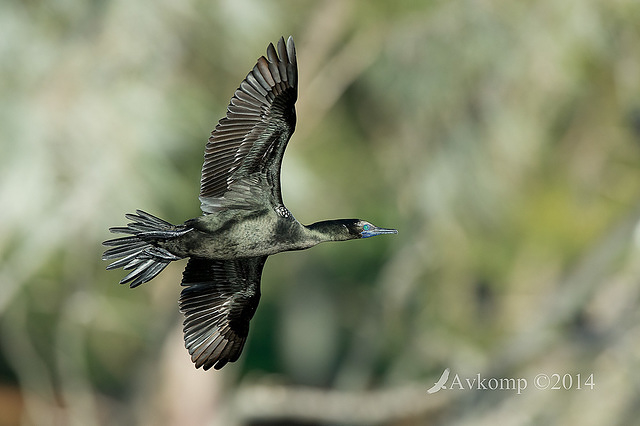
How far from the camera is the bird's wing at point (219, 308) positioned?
375 cm

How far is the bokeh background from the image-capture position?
904cm

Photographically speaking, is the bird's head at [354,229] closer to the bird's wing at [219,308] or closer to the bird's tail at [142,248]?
the bird's tail at [142,248]

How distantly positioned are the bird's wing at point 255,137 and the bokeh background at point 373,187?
196 inches

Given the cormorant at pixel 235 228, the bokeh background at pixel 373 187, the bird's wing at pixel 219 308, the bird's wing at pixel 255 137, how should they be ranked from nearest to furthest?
the cormorant at pixel 235 228, the bird's wing at pixel 255 137, the bird's wing at pixel 219 308, the bokeh background at pixel 373 187

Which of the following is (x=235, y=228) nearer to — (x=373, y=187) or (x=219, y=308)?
(x=219, y=308)

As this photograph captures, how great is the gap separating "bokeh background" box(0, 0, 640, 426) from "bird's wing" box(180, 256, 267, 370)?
14.4ft

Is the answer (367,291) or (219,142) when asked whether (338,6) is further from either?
(219,142)

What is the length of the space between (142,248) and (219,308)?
0.64 m

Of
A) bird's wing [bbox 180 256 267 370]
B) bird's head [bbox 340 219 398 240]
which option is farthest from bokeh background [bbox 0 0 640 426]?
bird's head [bbox 340 219 398 240]

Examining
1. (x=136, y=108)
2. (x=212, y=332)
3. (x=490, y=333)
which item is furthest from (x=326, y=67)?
(x=212, y=332)

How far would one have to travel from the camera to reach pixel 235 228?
3049 mm

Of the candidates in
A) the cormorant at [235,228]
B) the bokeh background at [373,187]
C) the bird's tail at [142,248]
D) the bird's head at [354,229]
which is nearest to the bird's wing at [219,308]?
the cormorant at [235,228]

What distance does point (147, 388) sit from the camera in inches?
419

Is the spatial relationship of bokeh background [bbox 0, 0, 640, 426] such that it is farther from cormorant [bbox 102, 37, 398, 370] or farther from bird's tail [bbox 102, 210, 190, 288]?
bird's tail [bbox 102, 210, 190, 288]
